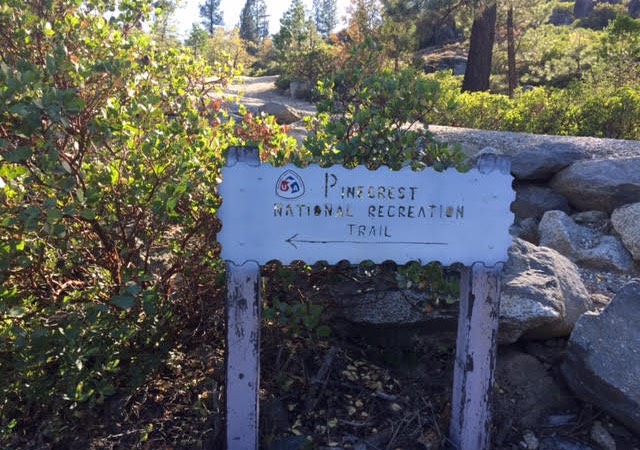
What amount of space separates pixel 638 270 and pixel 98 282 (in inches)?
163

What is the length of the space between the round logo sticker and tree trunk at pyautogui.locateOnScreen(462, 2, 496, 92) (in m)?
12.9

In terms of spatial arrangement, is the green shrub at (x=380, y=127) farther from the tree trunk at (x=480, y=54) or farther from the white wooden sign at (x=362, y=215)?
the tree trunk at (x=480, y=54)

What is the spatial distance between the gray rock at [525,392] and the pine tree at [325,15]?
5310 centimetres

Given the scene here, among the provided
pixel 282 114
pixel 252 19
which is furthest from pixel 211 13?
pixel 282 114

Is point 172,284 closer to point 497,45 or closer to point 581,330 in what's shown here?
point 581,330

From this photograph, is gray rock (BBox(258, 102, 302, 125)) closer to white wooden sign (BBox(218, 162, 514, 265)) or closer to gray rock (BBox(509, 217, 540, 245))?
gray rock (BBox(509, 217, 540, 245))

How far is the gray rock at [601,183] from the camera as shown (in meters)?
5.34

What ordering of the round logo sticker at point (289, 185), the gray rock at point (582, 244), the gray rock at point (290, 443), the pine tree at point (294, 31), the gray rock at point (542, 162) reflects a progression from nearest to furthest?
the round logo sticker at point (289, 185) → the gray rock at point (290, 443) → the gray rock at point (582, 244) → the gray rock at point (542, 162) → the pine tree at point (294, 31)

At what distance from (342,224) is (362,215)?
0.08m

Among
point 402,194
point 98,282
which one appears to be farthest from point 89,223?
point 402,194

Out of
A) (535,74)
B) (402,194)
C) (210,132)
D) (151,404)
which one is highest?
(535,74)

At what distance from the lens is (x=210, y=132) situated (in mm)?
2895

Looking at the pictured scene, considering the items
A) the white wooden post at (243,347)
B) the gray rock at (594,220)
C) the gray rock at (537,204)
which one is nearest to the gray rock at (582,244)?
the gray rock at (594,220)

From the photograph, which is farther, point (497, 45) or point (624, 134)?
point (497, 45)
